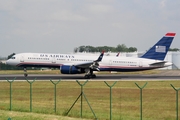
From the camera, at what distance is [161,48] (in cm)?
5700

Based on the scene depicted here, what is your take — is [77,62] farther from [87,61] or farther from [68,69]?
[68,69]

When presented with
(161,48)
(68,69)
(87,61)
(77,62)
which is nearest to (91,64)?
(87,61)

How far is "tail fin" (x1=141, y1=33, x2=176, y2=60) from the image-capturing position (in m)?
56.8

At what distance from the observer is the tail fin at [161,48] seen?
56812 mm

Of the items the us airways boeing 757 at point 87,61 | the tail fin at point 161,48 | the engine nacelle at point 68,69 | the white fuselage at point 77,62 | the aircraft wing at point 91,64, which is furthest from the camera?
the tail fin at point 161,48

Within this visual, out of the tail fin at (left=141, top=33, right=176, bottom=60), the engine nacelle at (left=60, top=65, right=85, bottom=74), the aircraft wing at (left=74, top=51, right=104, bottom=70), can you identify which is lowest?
the engine nacelle at (left=60, top=65, right=85, bottom=74)

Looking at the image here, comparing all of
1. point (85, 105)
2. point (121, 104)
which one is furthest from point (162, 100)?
point (85, 105)

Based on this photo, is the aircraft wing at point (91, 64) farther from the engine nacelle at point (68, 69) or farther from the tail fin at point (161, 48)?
the tail fin at point (161, 48)

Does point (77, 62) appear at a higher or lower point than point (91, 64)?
higher

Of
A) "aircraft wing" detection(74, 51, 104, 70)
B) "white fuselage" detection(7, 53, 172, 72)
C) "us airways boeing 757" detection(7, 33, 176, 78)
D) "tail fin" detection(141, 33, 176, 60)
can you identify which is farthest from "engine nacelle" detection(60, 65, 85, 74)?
"tail fin" detection(141, 33, 176, 60)

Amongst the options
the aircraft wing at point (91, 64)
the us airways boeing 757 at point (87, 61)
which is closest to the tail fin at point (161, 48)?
the us airways boeing 757 at point (87, 61)

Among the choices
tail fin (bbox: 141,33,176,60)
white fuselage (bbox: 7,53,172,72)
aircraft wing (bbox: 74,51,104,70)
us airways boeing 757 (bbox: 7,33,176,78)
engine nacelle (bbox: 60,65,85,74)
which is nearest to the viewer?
engine nacelle (bbox: 60,65,85,74)

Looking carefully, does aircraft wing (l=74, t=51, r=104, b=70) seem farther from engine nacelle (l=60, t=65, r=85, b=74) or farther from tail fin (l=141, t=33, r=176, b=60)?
tail fin (l=141, t=33, r=176, b=60)

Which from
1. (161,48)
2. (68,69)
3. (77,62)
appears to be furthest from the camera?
(161,48)
